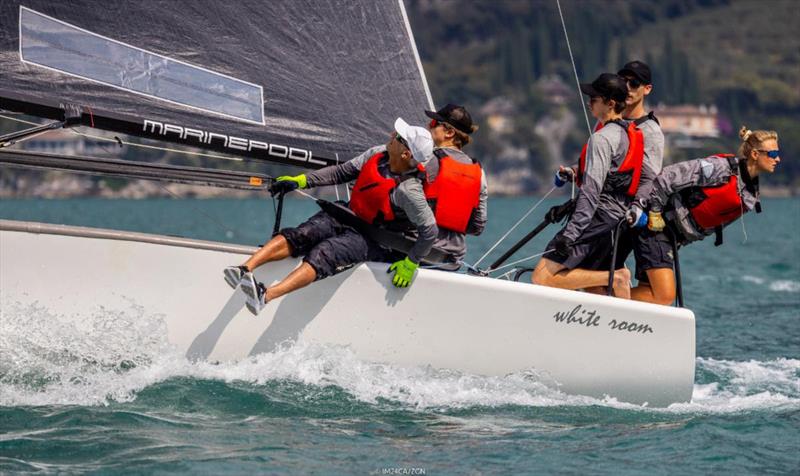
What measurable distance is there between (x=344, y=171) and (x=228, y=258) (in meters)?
0.66

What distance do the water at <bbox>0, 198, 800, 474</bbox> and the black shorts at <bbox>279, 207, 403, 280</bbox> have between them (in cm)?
40

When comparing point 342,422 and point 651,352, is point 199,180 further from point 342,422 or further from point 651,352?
point 651,352

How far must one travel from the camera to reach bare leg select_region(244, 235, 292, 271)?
5.16 meters

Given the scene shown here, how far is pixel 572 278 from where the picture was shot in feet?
18.2

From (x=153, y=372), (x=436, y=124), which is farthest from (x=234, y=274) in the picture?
(x=436, y=124)

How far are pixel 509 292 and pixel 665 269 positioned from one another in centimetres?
73

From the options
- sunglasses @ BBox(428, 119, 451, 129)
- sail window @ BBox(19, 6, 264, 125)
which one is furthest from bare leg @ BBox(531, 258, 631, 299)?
sail window @ BBox(19, 6, 264, 125)

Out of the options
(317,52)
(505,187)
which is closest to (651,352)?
(317,52)

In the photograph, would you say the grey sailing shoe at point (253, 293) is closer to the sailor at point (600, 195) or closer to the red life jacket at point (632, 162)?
the sailor at point (600, 195)

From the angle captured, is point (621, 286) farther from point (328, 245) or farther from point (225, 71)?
point (225, 71)

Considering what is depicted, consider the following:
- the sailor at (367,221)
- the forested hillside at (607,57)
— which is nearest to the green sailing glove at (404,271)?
the sailor at (367,221)

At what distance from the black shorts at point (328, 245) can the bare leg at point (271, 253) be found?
28 mm

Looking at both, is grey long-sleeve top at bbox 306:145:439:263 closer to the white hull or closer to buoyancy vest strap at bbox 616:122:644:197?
the white hull

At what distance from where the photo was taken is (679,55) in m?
109
